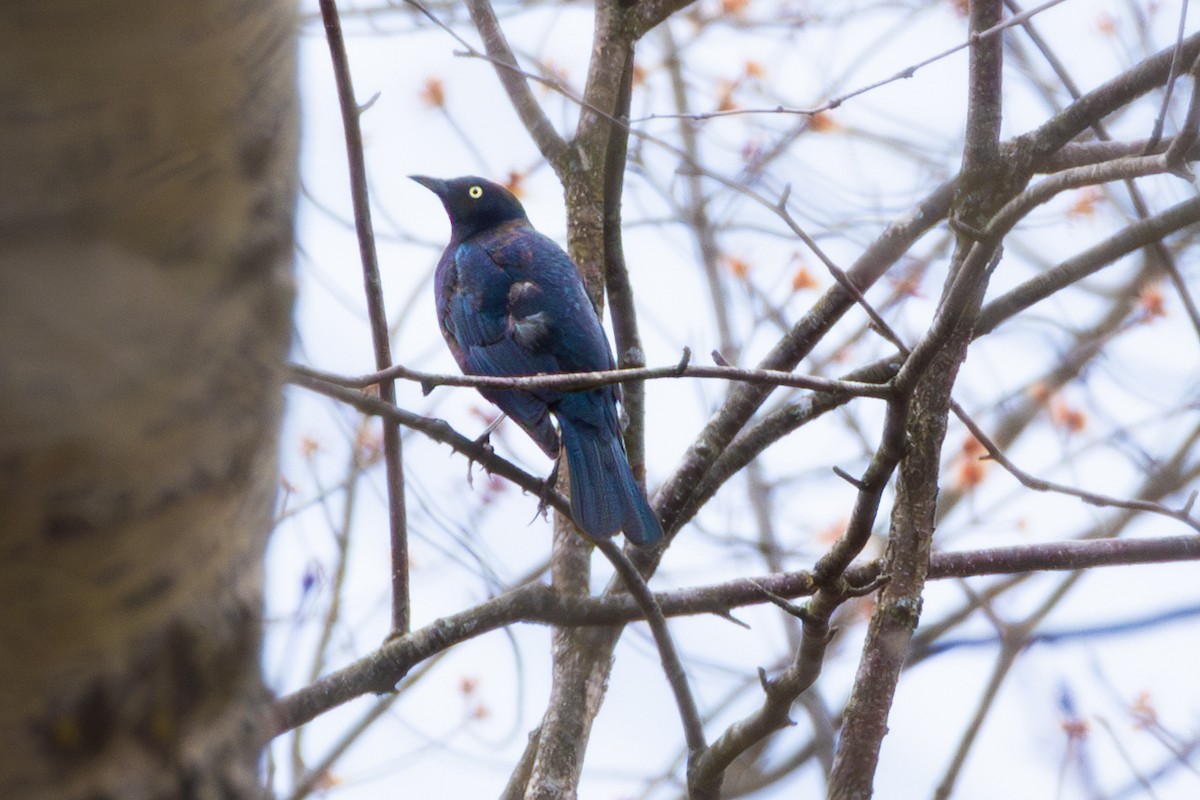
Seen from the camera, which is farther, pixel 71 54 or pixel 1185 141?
pixel 1185 141

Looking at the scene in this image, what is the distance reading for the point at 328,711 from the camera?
2.70m

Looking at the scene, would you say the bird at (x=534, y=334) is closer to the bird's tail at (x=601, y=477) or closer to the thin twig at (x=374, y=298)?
the bird's tail at (x=601, y=477)

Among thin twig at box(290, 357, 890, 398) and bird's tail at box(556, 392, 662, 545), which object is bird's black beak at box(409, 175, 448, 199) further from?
thin twig at box(290, 357, 890, 398)

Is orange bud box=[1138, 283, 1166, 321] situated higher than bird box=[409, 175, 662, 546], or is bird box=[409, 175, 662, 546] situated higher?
orange bud box=[1138, 283, 1166, 321]

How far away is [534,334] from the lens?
446cm

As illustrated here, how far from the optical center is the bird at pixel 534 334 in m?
3.61

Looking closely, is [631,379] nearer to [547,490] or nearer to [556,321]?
[547,490]

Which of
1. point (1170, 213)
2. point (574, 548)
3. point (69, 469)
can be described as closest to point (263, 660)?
point (69, 469)

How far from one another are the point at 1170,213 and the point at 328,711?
80.9 inches

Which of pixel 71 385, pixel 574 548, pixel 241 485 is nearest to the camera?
pixel 71 385

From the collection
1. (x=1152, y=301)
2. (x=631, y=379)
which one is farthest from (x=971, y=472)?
(x=631, y=379)

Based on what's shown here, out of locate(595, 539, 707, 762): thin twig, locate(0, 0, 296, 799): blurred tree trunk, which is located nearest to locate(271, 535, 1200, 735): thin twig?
locate(595, 539, 707, 762): thin twig

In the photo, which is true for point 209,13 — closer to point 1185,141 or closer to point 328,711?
point 1185,141

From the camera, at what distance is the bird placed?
3.61 meters
